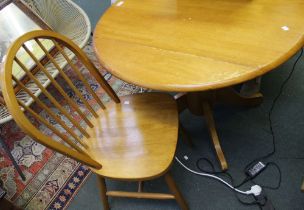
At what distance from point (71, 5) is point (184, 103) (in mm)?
1083

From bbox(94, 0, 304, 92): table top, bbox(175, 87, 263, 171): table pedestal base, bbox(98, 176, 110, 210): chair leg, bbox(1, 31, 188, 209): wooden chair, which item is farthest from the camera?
bbox(175, 87, 263, 171): table pedestal base

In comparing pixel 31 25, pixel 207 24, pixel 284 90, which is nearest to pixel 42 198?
pixel 31 25

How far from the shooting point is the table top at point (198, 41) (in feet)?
2.79

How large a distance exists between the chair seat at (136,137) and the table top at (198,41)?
0.30m

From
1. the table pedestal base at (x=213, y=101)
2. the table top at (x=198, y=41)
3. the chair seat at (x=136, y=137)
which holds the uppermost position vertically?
the table top at (x=198, y=41)

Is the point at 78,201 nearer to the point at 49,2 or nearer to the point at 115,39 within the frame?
the point at 115,39

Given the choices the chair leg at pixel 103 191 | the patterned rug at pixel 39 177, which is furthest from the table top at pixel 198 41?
the patterned rug at pixel 39 177

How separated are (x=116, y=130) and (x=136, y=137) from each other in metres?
0.11

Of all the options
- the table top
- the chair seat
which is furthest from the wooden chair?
the table top

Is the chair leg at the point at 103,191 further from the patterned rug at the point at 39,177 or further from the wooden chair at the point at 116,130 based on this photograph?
the patterned rug at the point at 39,177

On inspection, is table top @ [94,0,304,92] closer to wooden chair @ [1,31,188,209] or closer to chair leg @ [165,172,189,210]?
wooden chair @ [1,31,188,209]

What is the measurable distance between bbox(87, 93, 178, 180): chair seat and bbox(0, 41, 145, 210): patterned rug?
0.50 metres

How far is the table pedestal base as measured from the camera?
1.43 m

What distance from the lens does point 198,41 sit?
38.2 inches
